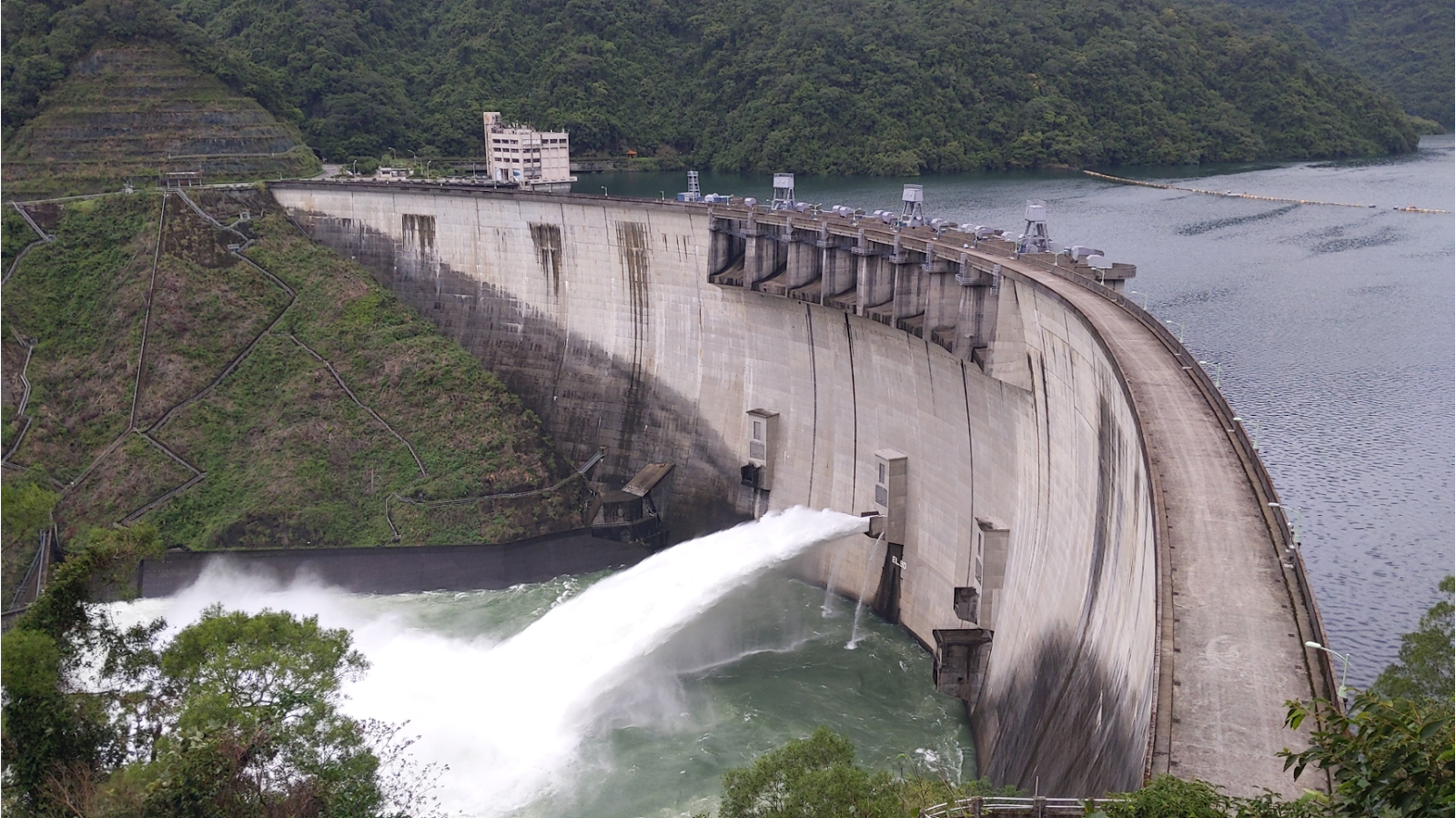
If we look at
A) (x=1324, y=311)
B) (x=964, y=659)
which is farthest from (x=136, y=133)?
A: (x=1324, y=311)

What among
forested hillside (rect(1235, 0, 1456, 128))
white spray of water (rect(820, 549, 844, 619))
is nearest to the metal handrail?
white spray of water (rect(820, 549, 844, 619))

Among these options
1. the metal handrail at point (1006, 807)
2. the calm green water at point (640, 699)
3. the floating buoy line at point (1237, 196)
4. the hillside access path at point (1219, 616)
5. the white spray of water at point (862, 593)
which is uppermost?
the floating buoy line at point (1237, 196)

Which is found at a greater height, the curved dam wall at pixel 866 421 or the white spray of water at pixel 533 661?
the curved dam wall at pixel 866 421

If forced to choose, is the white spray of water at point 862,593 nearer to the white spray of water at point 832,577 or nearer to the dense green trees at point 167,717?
the white spray of water at point 832,577

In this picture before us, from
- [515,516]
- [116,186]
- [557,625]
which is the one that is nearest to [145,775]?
[557,625]

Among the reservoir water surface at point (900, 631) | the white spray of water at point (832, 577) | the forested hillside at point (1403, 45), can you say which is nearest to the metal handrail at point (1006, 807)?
the reservoir water surface at point (900, 631)

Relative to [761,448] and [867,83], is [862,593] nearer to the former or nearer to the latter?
[761,448]
